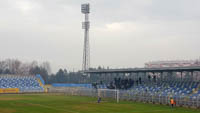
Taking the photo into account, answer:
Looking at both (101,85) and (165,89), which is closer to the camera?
(165,89)

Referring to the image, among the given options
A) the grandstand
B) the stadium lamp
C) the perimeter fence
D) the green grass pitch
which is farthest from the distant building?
the green grass pitch

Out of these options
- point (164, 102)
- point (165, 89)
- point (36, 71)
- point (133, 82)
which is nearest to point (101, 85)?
point (133, 82)

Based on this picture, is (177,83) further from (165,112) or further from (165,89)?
(165,112)

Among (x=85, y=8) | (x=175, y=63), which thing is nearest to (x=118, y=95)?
(x=85, y=8)

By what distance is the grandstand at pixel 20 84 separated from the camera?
81.8 metres

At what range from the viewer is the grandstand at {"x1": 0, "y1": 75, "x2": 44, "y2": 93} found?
268 ft

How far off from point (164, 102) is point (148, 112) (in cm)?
1178

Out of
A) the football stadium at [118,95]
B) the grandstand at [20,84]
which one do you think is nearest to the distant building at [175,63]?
the football stadium at [118,95]

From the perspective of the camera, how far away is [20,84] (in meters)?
87.8

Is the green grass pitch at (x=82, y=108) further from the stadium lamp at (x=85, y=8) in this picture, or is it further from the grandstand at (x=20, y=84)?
the stadium lamp at (x=85, y=8)

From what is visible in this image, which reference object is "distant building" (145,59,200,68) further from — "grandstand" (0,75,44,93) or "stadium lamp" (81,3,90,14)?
"grandstand" (0,75,44,93)

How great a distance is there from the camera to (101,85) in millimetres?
76562

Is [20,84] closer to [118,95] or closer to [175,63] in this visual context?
[118,95]

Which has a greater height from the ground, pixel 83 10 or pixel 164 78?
pixel 83 10
